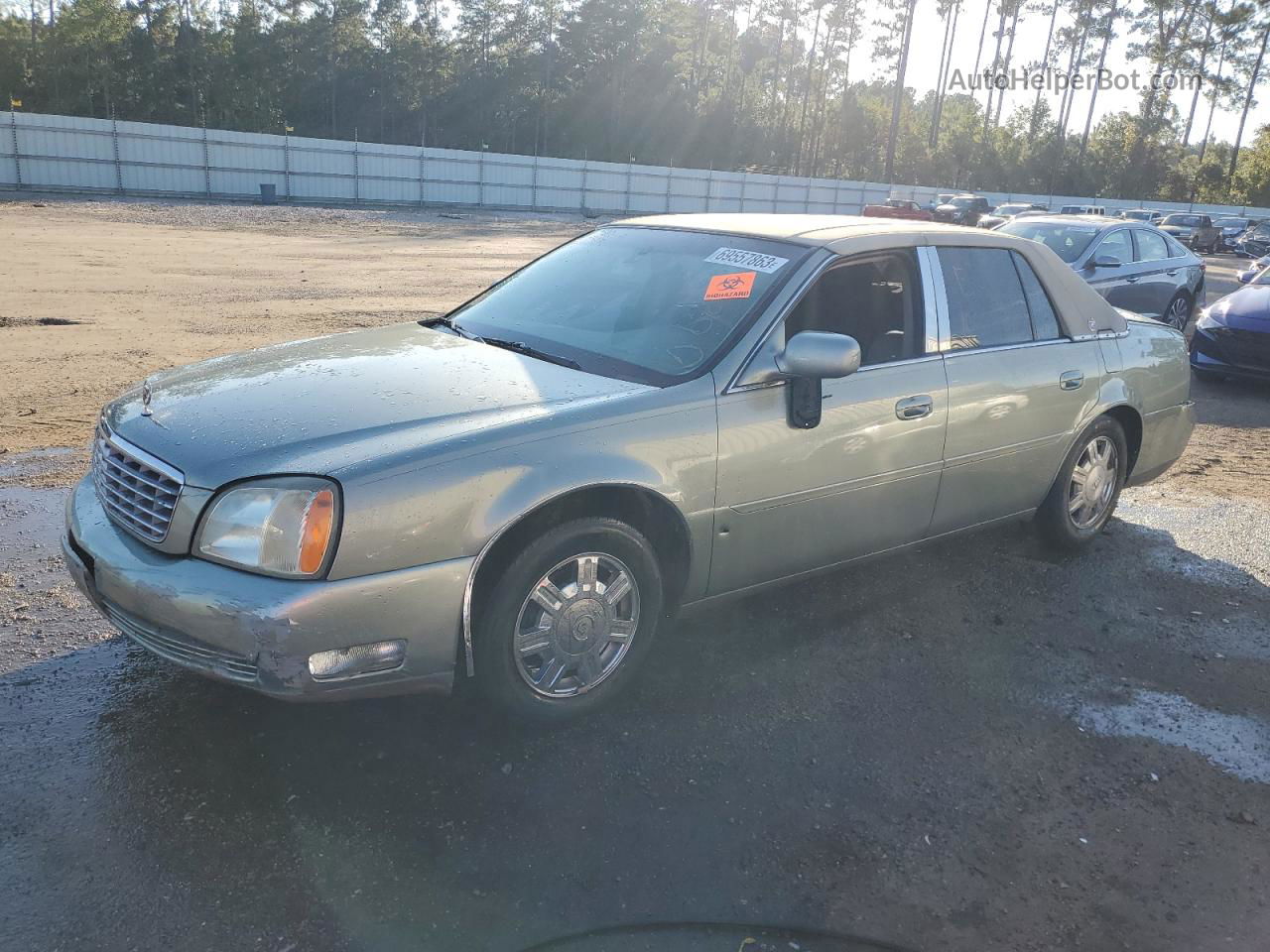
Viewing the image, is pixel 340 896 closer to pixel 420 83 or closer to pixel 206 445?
pixel 206 445

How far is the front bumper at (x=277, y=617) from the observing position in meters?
2.88

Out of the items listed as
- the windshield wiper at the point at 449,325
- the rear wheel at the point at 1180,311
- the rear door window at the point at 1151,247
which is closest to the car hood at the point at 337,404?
the windshield wiper at the point at 449,325

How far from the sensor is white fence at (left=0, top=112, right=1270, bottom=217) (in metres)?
→ 33.1

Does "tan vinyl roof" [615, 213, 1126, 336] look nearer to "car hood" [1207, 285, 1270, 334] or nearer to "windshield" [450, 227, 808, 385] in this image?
"windshield" [450, 227, 808, 385]

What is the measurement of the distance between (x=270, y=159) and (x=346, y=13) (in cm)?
4212

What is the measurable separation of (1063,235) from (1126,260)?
848 mm

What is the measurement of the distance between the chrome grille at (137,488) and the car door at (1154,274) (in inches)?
469

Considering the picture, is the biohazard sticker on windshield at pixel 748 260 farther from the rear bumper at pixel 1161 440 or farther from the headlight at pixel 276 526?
the rear bumper at pixel 1161 440

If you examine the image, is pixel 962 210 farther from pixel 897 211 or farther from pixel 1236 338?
pixel 1236 338

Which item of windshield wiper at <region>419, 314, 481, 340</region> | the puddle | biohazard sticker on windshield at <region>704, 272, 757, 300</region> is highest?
biohazard sticker on windshield at <region>704, 272, 757, 300</region>

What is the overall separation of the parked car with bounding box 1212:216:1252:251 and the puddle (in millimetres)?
44652

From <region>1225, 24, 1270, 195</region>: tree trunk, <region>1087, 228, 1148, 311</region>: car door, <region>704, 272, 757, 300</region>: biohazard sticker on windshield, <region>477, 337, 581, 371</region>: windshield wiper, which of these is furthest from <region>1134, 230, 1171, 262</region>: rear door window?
<region>1225, 24, 1270, 195</region>: tree trunk

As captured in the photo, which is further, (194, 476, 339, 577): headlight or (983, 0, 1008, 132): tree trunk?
(983, 0, 1008, 132): tree trunk

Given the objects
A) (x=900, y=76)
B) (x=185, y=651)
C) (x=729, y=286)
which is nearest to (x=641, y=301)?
(x=729, y=286)
